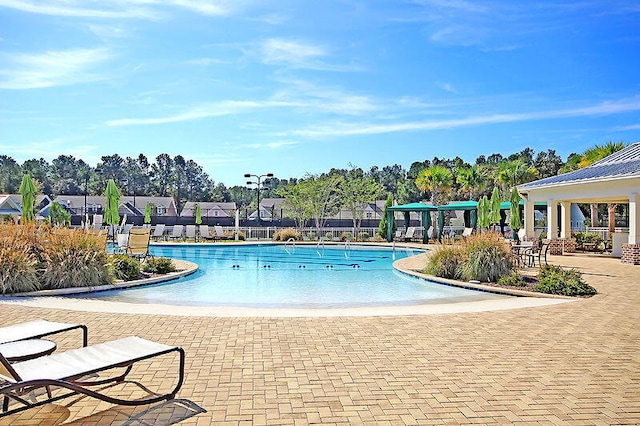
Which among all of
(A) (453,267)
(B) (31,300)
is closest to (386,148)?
(A) (453,267)

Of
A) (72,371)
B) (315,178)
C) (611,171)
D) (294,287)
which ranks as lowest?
(294,287)

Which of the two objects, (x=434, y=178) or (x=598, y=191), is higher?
(x=434, y=178)

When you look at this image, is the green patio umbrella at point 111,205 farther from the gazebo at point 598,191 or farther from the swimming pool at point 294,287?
the gazebo at point 598,191

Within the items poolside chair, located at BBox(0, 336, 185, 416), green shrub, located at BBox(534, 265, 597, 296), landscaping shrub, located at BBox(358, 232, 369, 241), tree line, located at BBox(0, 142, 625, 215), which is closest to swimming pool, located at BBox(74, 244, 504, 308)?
green shrub, located at BBox(534, 265, 597, 296)

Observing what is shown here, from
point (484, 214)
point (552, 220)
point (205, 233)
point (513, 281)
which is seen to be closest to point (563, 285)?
point (513, 281)

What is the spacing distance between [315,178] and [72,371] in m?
33.2

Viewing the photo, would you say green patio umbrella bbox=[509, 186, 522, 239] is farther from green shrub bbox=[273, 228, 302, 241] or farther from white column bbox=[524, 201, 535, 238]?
green shrub bbox=[273, 228, 302, 241]

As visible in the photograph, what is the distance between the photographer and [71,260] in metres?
9.72

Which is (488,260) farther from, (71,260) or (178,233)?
(178,233)

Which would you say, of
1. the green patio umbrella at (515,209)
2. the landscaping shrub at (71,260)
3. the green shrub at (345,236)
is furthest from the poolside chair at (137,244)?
the green shrub at (345,236)

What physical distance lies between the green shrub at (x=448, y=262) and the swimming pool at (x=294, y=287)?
449 mm

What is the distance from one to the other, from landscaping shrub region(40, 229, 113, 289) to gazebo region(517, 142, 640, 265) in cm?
1449

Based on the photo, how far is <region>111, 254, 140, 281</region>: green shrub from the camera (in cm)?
1118

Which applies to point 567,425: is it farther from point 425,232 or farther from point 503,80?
point 425,232
